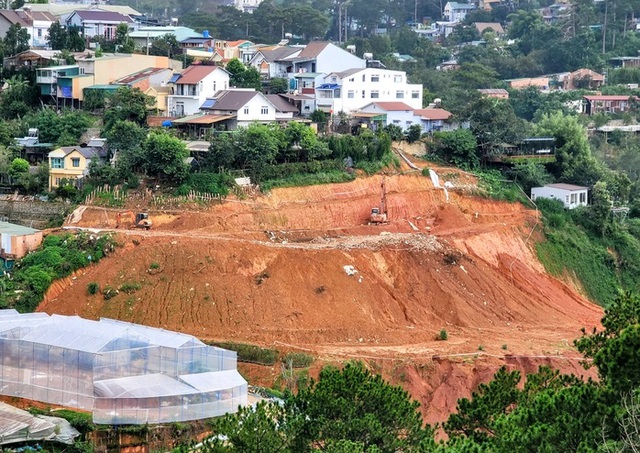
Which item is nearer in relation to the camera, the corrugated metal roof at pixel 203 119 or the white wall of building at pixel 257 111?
the corrugated metal roof at pixel 203 119

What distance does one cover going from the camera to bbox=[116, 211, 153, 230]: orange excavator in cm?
5316

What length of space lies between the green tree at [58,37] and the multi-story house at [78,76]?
6338 mm

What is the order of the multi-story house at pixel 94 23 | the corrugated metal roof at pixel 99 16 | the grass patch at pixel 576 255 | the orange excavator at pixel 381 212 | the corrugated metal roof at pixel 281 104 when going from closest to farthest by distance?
the orange excavator at pixel 381 212, the grass patch at pixel 576 255, the corrugated metal roof at pixel 281 104, the multi-story house at pixel 94 23, the corrugated metal roof at pixel 99 16

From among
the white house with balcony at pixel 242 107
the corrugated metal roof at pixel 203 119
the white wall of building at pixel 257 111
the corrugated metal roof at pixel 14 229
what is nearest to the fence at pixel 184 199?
the corrugated metal roof at pixel 14 229

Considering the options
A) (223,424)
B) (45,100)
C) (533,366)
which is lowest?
(533,366)

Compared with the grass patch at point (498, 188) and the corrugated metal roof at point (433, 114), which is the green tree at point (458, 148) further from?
the corrugated metal roof at point (433, 114)

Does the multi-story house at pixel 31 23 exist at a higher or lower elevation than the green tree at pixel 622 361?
higher

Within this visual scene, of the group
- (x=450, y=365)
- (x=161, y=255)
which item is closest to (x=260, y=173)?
(x=161, y=255)

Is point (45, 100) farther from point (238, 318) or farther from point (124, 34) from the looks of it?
point (238, 318)

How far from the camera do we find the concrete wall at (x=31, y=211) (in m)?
55.0

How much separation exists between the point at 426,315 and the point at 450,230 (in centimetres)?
744

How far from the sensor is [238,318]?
4834 centimetres

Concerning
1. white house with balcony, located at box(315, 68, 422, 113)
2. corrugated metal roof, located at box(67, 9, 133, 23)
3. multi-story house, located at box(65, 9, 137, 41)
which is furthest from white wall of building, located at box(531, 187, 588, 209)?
corrugated metal roof, located at box(67, 9, 133, 23)

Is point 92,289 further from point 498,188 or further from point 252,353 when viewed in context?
point 498,188
